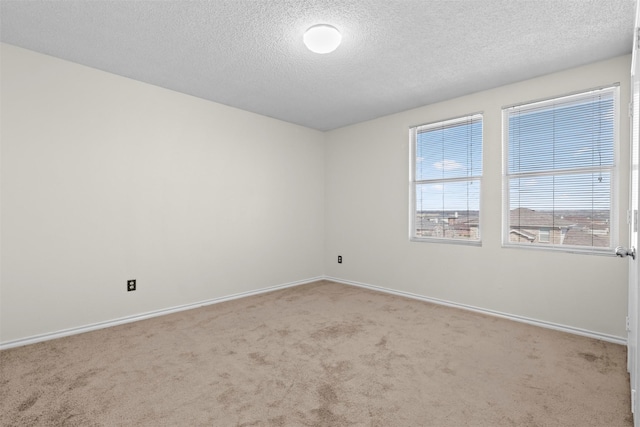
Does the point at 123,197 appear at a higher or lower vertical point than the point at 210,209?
higher

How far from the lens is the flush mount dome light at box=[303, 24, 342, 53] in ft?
7.76

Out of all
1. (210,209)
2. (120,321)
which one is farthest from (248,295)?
(120,321)

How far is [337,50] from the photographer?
2750 mm

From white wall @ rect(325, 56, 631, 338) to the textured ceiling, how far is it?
0.83 ft

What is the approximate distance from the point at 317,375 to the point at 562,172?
118 inches

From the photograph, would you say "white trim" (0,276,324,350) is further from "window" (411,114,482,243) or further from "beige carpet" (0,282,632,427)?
"window" (411,114,482,243)

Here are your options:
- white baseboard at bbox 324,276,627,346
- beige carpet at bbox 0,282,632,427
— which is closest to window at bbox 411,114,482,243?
white baseboard at bbox 324,276,627,346

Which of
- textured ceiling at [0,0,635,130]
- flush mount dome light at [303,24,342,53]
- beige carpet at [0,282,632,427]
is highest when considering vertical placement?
textured ceiling at [0,0,635,130]

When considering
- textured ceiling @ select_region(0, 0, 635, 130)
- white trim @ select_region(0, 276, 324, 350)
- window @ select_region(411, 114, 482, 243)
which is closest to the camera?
textured ceiling @ select_region(0, 0, 635, 130)

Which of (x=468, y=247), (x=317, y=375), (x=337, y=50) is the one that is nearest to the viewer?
(x=317, y=375)

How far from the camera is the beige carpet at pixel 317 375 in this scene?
180 cm

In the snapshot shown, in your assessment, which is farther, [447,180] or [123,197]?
[447,180]

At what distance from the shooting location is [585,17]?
2.27 metres

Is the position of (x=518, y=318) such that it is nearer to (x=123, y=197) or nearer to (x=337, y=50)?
(x=337, y=50)
